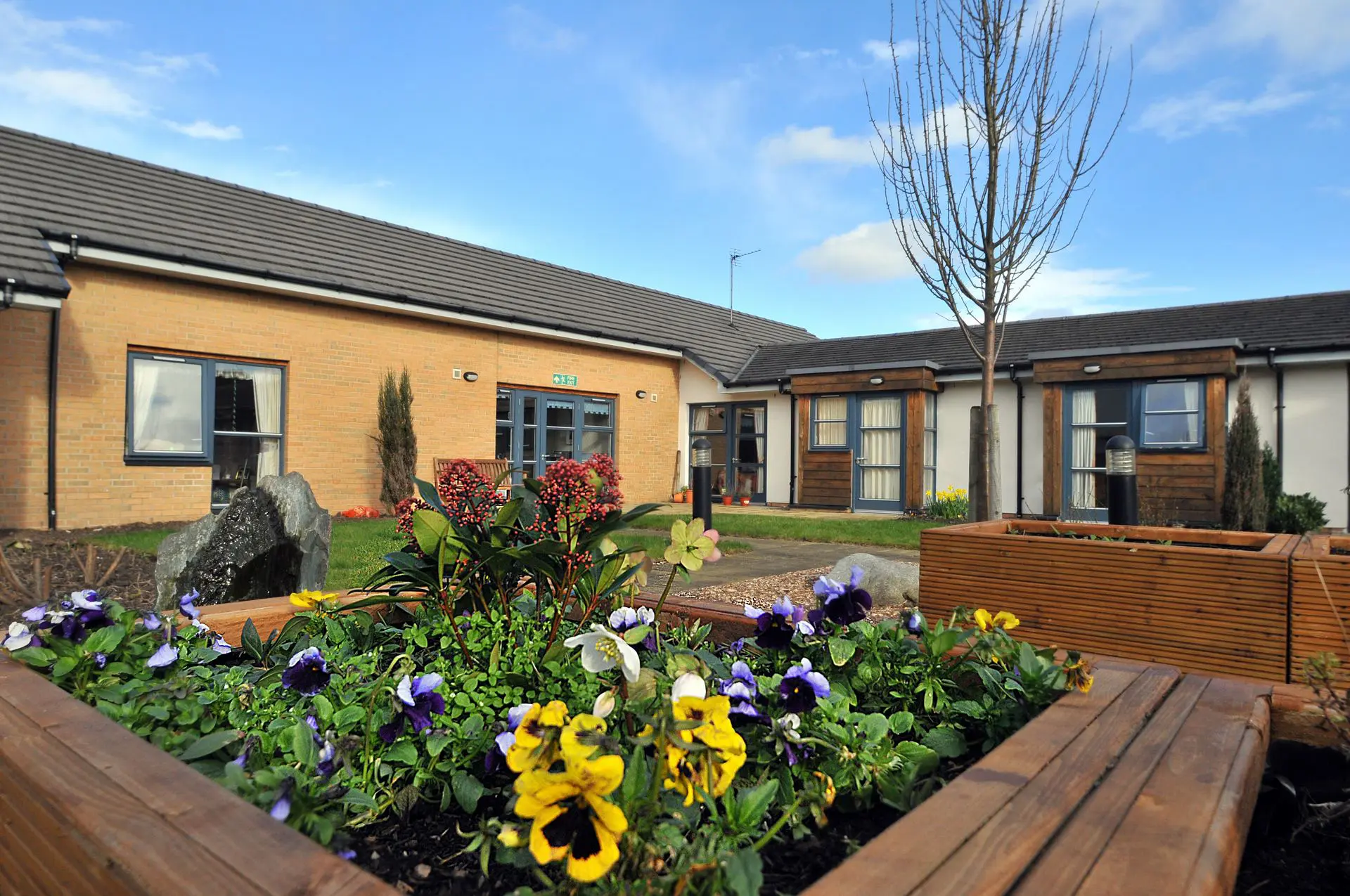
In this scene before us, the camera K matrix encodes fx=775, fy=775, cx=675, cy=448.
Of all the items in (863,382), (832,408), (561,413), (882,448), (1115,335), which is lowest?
(882,448)

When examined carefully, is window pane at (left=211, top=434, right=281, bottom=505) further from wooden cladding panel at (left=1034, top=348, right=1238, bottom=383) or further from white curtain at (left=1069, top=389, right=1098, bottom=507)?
white curtain at (left=1069, top=389, right=1098, bottom=507)

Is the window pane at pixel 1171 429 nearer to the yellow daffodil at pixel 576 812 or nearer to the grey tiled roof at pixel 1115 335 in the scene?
the grey tiled roof at pixel 1115 335

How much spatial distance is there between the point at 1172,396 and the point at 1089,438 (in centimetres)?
133

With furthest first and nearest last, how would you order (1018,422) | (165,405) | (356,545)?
(1018,422) < (165,405) < (356,545)

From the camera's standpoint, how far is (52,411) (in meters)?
9.14

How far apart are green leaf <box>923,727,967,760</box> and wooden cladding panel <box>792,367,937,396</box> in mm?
13117

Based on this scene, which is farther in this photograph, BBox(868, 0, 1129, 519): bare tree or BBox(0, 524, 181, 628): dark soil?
BBox(868, 0, 1129, 519): bare tree

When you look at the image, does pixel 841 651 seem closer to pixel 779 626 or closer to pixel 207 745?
pixel 779 626

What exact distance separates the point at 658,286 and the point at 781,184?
4.49 m

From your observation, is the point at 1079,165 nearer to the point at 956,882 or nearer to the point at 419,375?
the point at 956,882

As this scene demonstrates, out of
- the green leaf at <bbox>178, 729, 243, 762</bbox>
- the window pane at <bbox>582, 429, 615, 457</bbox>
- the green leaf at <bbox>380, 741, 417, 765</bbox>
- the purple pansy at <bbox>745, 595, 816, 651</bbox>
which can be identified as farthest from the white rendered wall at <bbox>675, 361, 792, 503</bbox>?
the green leaf at <bbox>178, 729, 243, 762</bbox>

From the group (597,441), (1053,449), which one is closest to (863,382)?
(1053,449)

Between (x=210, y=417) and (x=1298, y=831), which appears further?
(x=210, y=417)

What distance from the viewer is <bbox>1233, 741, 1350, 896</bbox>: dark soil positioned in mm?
1182
